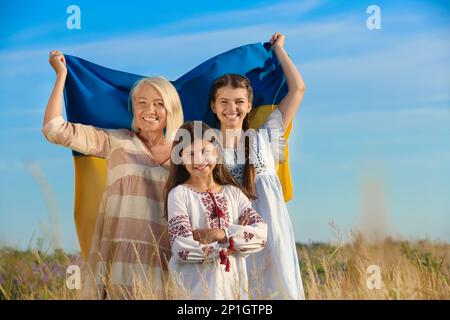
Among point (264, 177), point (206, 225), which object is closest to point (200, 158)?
point (206, 225)

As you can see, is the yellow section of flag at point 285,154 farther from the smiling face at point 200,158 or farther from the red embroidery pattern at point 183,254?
the red embroidery pattern at point 183,254

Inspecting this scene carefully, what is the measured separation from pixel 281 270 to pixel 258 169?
64cm

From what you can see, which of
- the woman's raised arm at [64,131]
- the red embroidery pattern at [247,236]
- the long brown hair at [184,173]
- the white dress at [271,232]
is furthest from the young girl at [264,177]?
the woman's raised arm at [64,131]

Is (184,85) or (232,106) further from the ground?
(184,85)

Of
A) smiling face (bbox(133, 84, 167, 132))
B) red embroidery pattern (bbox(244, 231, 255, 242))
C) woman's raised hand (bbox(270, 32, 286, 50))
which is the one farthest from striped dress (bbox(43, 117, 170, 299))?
woman's raised hand (bbox(270, 32, 286, 50))

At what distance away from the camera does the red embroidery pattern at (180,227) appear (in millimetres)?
3760

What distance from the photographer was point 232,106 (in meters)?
4.51

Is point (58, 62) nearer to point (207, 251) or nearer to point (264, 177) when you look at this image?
point (264, 177)

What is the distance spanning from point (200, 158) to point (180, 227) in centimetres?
41

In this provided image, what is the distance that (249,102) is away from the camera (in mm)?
4605

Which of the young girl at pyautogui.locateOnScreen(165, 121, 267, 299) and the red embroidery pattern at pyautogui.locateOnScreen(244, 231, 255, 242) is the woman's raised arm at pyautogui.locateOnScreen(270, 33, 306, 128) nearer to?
the young girl at pyautogui.locateOnScreen(165, 121, 267, 299)
